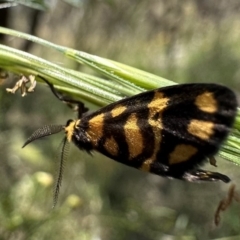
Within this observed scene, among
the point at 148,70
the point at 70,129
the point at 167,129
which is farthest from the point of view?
the point at 148,70

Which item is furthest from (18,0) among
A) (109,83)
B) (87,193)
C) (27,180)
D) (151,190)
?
(151,190)

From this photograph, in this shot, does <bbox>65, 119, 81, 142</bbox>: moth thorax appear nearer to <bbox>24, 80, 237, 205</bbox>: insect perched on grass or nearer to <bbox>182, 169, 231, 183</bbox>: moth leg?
<bbox>24, 80, 237, 205</bbox>: insect perched on grass

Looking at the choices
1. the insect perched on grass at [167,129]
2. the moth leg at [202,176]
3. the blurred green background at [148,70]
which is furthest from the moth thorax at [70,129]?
the blurred green background at [148,70]

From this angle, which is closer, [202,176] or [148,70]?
[202,176]

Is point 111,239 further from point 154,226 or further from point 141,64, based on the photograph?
point 141,64

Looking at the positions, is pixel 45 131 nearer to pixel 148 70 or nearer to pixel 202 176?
pixel 202 176

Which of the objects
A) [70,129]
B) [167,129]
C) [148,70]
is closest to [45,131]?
[70,129]
